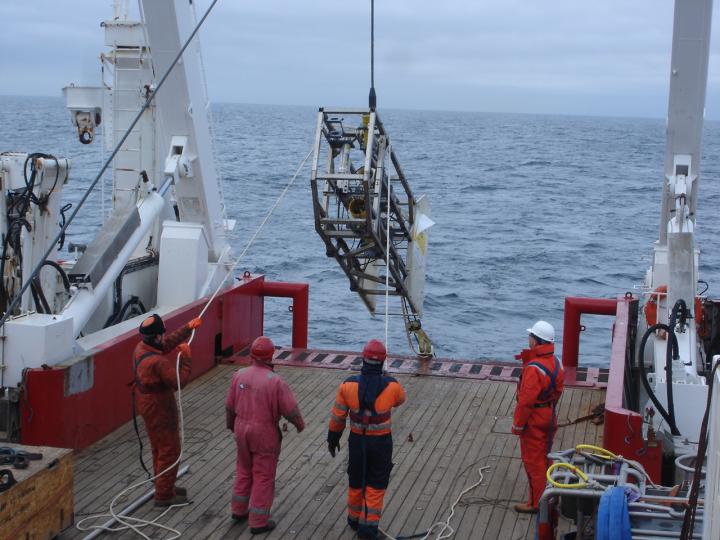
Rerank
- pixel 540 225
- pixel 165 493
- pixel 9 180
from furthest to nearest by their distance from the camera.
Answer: pixel 540 225 → pixel 9 180 → pixel 165 493

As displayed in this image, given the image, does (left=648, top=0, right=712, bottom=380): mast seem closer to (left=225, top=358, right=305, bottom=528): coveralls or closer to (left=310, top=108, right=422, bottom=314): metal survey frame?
(left=310, top=108, right=422, bottom=314): metal survey frame

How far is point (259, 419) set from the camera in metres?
6.84

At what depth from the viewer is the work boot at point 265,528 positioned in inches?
278

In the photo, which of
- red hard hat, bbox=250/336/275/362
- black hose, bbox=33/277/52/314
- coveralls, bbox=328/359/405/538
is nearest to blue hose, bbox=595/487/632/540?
coveralls, bbox=328/359/405/538

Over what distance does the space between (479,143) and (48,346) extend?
80.6 meters

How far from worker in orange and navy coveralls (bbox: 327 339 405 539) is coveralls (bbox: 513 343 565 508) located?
0.94 m

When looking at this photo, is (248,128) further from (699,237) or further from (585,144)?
(699,237)

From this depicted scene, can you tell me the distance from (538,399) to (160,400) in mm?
2695

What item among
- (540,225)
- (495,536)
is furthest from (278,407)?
(540,225)

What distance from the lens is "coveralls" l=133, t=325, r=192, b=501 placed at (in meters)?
7.26

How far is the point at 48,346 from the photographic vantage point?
337 inches

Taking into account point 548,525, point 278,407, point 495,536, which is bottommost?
point 495,536

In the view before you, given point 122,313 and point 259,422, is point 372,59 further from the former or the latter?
point 259,422

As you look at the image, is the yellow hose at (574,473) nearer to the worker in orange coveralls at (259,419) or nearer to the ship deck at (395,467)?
the ship deck at (395,467)
